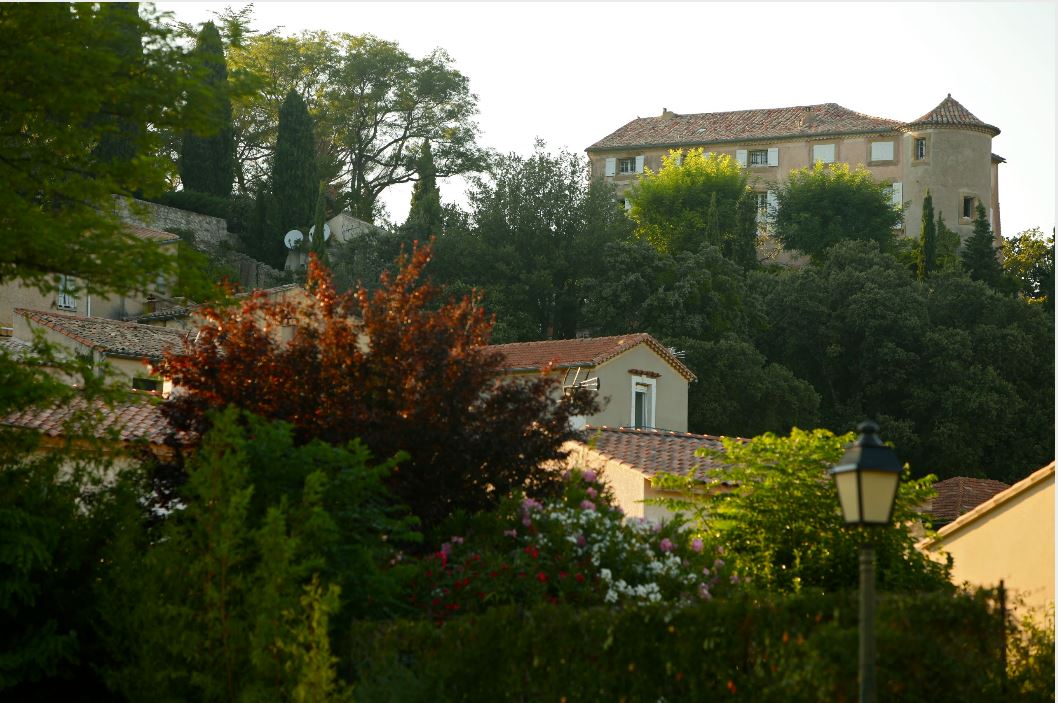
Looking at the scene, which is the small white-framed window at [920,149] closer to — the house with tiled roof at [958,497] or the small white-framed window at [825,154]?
the small white-framed window at [825,154]

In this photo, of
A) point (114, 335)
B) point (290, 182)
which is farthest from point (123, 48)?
point (290, 182)

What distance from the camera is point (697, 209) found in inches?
2805

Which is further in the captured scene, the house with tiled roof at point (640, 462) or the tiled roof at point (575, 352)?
the tiled roof at point (575, 352)

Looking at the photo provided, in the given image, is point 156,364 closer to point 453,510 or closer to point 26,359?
point 26,359

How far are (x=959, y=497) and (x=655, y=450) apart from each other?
1131 centimetres

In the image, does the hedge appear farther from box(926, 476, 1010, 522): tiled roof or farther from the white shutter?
the white shutter

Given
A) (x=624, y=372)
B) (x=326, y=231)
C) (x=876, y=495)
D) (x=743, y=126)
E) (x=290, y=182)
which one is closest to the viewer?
(x=876, y=495)

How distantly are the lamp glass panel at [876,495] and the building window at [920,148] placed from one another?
82005 mm

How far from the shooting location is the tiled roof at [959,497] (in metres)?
34.9

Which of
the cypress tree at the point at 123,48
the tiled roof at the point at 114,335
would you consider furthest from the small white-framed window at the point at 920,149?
the cypress tree at the point at 123,48

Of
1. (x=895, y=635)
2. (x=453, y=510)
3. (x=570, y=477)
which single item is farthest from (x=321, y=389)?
(x=895, y=635)

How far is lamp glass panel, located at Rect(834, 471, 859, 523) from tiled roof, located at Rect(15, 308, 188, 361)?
26191mm

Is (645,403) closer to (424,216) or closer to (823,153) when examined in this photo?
(424,216)

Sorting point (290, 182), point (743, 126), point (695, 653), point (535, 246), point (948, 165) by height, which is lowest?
point (695, 653)
